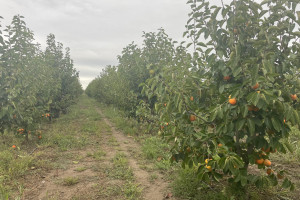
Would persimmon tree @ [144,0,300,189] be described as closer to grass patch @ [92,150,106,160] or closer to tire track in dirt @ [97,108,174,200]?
tire track in dirt @ [97,108,174,200]

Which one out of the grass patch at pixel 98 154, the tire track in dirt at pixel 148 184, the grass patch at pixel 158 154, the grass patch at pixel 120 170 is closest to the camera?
the tire track in dirt at pixel 148 184

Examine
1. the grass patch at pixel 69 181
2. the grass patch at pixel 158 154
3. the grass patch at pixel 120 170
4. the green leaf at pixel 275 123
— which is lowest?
the grass patch at pixel 69 181

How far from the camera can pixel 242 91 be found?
2336 millimetres

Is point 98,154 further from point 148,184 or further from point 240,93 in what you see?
point 240,93

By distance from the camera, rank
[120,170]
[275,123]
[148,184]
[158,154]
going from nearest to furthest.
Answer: [275,123] < [148,184] < [120,170] < [158,154]

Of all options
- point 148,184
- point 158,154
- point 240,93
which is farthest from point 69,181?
point 240,93

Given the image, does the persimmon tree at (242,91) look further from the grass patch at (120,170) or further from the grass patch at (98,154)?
the grass patch at (98,154)

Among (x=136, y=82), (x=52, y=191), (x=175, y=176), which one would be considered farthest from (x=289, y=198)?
(x=136, y=82)

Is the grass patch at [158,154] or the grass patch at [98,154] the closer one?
the grass patch at [158,154]

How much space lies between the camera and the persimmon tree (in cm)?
232

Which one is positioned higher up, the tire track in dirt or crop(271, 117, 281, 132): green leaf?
crop(271, 117, 281, 132): green leaf

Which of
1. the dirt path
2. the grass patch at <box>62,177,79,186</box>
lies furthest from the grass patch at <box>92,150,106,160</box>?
the grass patch at <box>62,177,79,186</box>

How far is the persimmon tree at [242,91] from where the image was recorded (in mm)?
2318

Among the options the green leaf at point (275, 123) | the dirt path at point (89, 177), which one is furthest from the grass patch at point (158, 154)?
the green leaf at point (275, 123)
